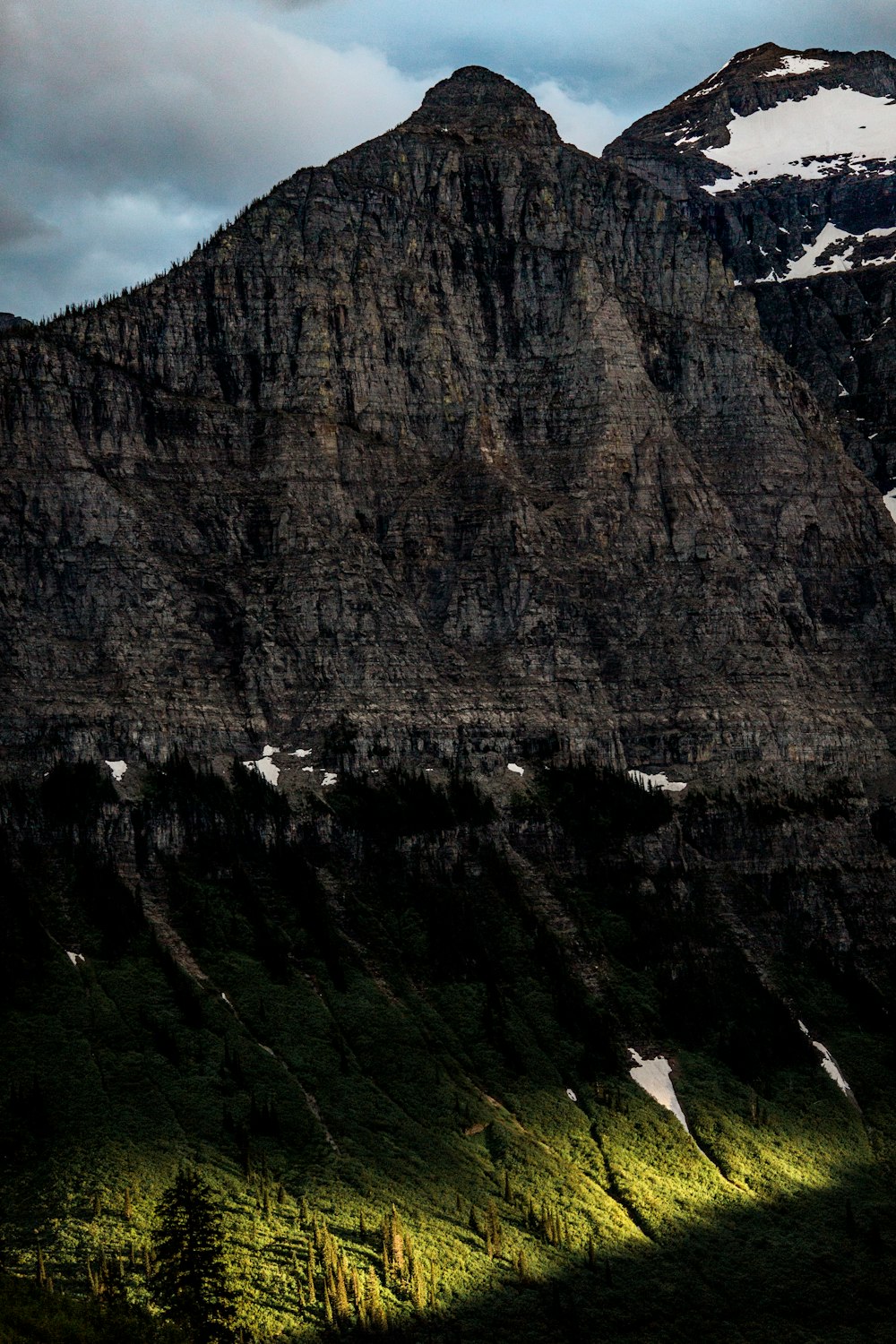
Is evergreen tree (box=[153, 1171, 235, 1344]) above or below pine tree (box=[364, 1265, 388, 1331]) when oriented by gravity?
above

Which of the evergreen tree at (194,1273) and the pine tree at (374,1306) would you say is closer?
the evergreen tree at (194,1273)

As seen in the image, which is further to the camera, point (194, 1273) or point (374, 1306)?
point (374, 1306)

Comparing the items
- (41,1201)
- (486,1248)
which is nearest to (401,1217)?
(486,1248)

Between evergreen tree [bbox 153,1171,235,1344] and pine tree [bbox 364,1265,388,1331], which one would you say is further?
pine tree [bbox 364,1265,388,1331]

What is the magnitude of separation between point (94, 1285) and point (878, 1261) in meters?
81.5

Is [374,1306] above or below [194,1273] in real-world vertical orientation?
→ below

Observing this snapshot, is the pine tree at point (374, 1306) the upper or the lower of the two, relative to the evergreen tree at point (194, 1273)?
lower

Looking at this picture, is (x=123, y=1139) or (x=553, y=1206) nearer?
(x=123, y=1139)

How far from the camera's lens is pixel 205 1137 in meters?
190

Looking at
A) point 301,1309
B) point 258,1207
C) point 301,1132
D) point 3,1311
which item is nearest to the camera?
point 3,1311

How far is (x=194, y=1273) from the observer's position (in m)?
159

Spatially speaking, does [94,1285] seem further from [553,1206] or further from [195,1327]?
[553,1206]

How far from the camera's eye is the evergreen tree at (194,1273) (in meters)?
156

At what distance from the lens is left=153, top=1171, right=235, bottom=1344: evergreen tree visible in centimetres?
15612
